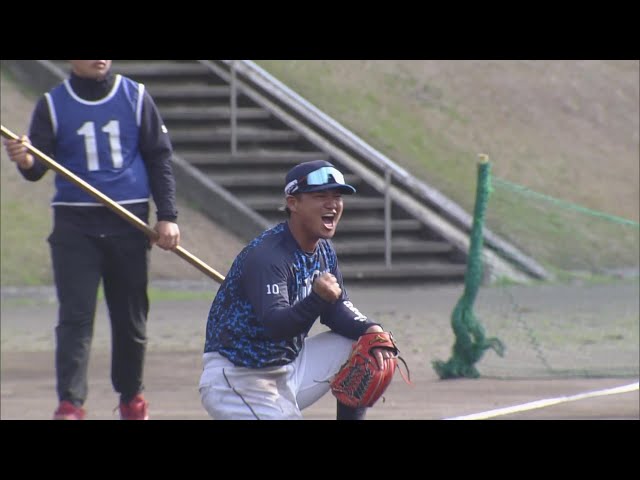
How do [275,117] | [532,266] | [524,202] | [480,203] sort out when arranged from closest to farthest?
[480,203] → [524,202] → [532,266] → [275,117]

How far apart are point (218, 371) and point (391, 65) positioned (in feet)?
41.2

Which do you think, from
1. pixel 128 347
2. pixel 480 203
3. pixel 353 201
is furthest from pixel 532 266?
pixel 128 347

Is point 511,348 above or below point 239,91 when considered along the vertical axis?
below

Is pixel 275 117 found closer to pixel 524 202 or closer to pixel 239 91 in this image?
pixel 239 91

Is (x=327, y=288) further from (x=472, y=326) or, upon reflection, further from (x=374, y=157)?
(x=374, y=157)

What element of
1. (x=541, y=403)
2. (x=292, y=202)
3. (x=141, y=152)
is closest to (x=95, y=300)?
(x=141, y=152)

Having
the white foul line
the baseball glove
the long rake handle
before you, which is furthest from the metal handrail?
the baseball glove

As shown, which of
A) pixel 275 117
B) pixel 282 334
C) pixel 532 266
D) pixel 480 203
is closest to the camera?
pixel 282 334

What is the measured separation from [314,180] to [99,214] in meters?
2.10

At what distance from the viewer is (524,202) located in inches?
442

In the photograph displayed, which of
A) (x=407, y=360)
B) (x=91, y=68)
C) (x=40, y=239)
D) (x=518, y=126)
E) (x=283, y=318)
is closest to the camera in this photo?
(x=283, y=318)

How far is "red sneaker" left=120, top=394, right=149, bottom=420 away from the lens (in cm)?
683

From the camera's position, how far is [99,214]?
21.8ft

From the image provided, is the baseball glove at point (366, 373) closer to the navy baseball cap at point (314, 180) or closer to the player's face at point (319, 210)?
the player's face at point (319, 210)
